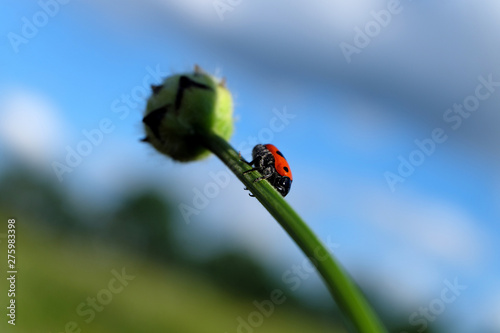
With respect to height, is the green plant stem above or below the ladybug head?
below

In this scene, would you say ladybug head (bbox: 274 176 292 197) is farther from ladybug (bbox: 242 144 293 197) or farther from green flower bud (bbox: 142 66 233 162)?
green flower bud (bbox: 142 66 233 162)

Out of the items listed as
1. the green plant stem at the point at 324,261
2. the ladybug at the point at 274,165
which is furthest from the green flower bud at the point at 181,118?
the green plant stem at the point at 324,261

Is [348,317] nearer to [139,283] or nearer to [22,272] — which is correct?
[22,272]

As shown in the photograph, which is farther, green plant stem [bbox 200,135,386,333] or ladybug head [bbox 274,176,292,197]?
ladybug head [bbox 274,176,292,197]

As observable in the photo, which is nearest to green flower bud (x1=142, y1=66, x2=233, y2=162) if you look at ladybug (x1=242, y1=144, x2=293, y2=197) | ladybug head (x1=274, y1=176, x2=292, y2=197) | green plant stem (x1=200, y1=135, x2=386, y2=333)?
ladybug (x1=242, y1=144, x2=293, y2=197)

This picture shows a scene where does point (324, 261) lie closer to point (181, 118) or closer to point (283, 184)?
point (283, 184)

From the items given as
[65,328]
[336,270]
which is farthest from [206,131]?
[65,328]

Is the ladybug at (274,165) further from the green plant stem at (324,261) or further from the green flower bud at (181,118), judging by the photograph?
the green plant stem at (324,261)

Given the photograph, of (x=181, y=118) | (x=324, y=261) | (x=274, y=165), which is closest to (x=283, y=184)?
(x=274, y=165)
